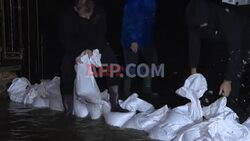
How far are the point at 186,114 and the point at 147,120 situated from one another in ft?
1.45

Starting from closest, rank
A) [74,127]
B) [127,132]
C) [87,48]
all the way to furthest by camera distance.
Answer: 1. [127,132]
2. [74,127]
3. [87,48]

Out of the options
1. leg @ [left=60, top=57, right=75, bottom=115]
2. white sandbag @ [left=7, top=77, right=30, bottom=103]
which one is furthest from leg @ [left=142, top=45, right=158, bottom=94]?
white sandbag @ [left=7, top=77, right=30, bottom=103]

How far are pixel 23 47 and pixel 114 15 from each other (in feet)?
7.79

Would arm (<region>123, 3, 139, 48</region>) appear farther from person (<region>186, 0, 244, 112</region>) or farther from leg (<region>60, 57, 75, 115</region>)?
person (<region>186, 0, 244, 112</region>)

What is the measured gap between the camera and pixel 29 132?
4656mm

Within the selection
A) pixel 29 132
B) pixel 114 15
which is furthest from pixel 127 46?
pixel 29 132

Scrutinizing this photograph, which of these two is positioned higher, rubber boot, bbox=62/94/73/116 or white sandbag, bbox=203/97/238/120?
white sandbag, bbox=203/97/238/120

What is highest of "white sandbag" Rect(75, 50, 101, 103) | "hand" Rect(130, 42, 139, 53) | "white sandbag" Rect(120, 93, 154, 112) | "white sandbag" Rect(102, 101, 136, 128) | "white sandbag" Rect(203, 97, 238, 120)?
"hand" Rect(130, 42, 139, 53)

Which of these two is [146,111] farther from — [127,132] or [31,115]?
[31,115]

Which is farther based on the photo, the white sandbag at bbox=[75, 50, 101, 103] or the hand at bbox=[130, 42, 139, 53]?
the hand at bbox=[130, 42, 139, 53]

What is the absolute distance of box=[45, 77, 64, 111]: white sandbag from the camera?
5.82m

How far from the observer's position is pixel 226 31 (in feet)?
14.3

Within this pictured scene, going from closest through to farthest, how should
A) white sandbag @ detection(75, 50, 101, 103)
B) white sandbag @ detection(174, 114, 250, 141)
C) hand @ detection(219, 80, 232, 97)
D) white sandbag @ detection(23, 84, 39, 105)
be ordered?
white sandbag @ detection(174, 114, 250, 141) → hand @ detection(219, 80, 232, 97) → white sandbag @ detection(75, 50, 101, 103) → white sandbag @ detection(23, 84, 39, 105)

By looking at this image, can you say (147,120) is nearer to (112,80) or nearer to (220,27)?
(112,80)
